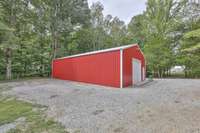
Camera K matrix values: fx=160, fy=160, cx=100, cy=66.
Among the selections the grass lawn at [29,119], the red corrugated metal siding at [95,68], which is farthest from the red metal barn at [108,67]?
the grass lawn at [29,119]

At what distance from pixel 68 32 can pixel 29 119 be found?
18.8m

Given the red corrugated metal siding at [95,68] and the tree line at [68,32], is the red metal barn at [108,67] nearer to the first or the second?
the red corrugated metal siding at [95,68]

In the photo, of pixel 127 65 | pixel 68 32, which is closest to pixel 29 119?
pixel 127 65

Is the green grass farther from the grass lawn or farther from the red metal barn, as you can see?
the red metal barn

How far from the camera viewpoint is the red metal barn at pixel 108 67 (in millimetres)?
9766

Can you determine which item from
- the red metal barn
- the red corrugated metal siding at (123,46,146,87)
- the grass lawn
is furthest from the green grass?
the red corrugated metal siding at (123,46,146,87)

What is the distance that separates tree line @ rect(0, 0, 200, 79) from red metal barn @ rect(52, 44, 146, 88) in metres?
6.81

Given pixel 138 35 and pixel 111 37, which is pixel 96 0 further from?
pixel 138 35

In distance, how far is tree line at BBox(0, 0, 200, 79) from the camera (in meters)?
17.1

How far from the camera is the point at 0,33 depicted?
28.0ft

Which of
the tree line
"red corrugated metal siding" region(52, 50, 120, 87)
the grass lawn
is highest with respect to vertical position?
the tree line

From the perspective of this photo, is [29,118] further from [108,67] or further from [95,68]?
[95,68]

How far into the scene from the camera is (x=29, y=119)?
4117 mm

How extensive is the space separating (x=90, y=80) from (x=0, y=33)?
253 inches
